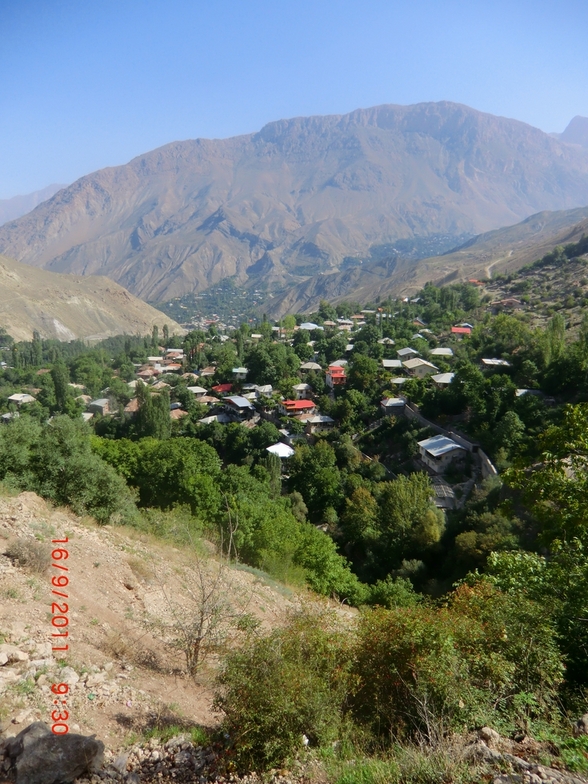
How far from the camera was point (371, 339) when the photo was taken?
160 ft

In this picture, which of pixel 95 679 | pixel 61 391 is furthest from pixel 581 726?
pixel 61 391

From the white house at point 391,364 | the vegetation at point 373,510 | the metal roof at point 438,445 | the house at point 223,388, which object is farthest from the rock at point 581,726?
the house at point 223,388

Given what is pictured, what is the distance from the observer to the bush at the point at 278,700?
14.8 feet

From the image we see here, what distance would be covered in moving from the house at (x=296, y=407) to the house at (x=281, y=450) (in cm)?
570

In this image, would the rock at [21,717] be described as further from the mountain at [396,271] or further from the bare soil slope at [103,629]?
the mountain at [396,271]

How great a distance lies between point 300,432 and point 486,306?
111ft

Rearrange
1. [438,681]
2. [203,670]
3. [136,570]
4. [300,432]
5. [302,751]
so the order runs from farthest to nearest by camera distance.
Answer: [300,432]
[136,570]
[203,670]
[438,681]
[302,751]

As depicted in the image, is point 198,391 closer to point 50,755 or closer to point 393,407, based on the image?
point 393,407

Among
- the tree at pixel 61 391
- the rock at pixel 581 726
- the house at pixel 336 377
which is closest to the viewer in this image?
the rock at pixel 581 726

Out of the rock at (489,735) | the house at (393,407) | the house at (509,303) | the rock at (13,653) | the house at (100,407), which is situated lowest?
the house at (393,407)

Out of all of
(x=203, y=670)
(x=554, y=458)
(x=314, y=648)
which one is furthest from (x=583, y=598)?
(x=203, y=670)

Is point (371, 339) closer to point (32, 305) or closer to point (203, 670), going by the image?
point (203, 670)

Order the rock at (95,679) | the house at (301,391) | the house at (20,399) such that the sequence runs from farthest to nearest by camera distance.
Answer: the house at (20,399), the house at (301,391), the rock at (95,679)

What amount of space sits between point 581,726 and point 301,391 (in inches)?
1422
